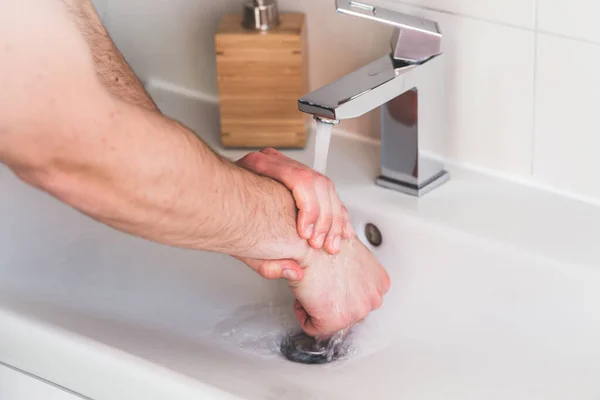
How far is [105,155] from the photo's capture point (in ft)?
2.21

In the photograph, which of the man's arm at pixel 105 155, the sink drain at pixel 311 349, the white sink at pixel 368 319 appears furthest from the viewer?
the sink drain at pixel 311 349

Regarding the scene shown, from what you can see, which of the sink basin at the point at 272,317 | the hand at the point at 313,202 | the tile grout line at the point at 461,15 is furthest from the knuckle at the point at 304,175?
the tile grout line at the point at 461,15

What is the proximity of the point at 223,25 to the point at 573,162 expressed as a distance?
0.41 meters

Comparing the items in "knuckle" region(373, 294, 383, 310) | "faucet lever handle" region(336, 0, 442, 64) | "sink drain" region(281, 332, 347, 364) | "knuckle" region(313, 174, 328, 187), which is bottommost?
"sink drain" region(281, 332, 347, 364)

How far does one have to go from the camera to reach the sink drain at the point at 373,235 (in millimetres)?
1008

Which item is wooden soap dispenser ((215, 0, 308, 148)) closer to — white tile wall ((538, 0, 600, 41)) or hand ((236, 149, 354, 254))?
hand ((236, 149, 354, 254))

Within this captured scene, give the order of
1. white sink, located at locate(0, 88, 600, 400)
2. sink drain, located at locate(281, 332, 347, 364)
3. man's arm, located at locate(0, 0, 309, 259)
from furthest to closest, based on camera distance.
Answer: sink drain, located at locate(281, 332, 347, 364), white sink, located at locate(0, 88, 600, 400), man's arm, located at locate(0, 0, 309, 259)

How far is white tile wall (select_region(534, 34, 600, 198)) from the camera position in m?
0.90

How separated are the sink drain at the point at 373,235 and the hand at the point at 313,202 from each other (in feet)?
0.24

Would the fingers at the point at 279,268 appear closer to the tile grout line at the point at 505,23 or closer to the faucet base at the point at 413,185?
the faucet base at the point at 413,185

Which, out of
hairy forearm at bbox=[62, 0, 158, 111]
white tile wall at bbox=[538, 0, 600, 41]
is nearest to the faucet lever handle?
white tile wall at bbox=[538, 0, 600, 41]

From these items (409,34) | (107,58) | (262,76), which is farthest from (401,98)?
(107,58)

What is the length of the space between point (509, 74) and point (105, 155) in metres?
0.45

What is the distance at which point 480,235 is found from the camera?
931mm
